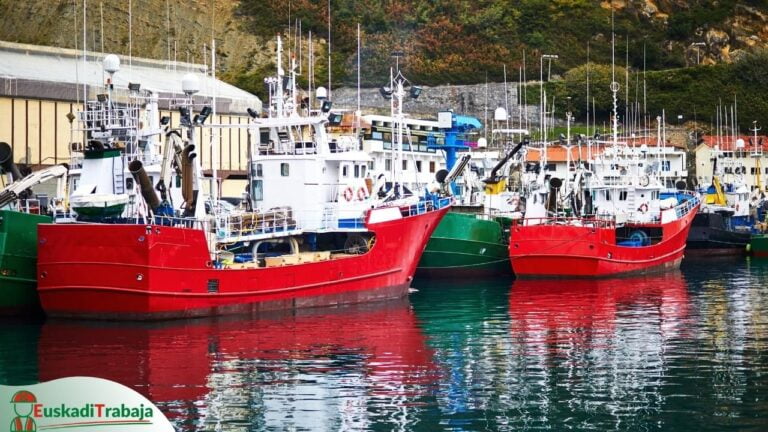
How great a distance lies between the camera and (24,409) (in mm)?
14359

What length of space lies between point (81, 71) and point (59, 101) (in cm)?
404

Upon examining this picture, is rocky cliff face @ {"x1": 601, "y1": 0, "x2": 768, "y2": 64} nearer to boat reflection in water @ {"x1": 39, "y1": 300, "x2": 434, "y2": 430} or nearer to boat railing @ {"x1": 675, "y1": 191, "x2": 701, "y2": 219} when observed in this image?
boat railing @ {"x1": 675, "y1": 191, "x2": 701, "y2": 219}

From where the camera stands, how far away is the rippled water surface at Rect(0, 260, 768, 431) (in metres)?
20.8

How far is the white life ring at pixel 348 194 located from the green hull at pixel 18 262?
8.45 meters

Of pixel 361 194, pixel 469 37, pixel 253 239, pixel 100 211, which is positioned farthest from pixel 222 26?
pixel 100 211

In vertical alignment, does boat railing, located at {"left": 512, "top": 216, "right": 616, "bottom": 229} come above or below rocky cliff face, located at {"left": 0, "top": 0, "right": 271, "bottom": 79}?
below

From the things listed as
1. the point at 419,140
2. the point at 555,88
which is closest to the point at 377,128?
the point at 419,140

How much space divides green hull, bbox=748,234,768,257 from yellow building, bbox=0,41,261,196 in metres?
22.6

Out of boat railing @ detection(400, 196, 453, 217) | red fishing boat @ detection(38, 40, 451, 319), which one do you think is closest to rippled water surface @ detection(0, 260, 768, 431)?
red fishing boat @ detection(38, 40, 451, 319)

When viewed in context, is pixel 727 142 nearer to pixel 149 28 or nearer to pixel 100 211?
pixel 149 28

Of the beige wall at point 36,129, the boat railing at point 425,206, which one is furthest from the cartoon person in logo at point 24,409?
the beige wall at point 36,129

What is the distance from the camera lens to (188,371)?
2462 centimetres

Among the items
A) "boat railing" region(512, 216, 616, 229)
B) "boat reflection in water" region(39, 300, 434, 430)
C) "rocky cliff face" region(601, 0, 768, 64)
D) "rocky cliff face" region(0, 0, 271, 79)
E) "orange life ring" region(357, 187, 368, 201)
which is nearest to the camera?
"boat reflection in water" region(39, 300, 434, 430)

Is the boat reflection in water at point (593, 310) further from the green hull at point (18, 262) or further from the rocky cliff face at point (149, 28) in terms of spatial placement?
the rocky cliff face at point (149, 28)
